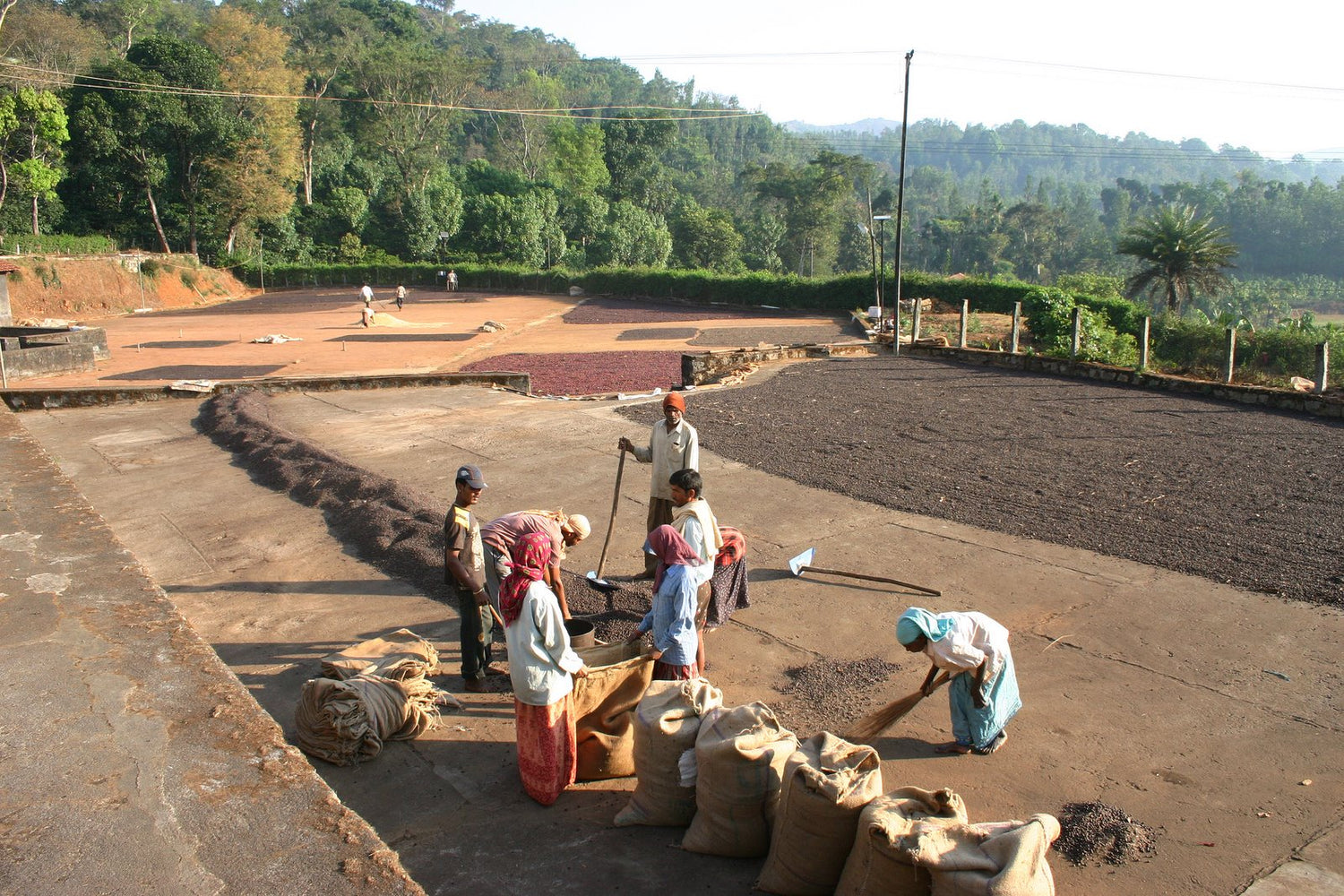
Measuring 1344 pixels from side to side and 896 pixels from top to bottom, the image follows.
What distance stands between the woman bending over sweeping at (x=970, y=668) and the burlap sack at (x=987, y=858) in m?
1.62

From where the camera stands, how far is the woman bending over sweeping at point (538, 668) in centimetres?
493

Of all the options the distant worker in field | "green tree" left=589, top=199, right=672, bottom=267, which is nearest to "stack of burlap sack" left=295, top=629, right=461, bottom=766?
the distant worker in field

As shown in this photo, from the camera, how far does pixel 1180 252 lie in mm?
36312

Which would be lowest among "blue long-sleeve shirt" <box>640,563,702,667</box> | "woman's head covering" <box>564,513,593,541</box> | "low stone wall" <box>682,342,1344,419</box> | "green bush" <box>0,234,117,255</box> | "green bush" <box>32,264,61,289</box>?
"blue long-sleeve shirt" <box>640,563,702,667</box>

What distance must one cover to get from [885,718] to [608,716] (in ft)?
5.00

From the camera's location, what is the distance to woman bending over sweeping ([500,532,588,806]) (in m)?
4.93

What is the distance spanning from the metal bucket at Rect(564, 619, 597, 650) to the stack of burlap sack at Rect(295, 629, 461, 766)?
0.84 m

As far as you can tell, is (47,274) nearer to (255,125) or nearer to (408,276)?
(408,276)

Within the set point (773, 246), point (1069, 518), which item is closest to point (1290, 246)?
point (773, 246)

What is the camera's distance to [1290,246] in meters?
111

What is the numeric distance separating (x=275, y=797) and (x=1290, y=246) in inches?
5119

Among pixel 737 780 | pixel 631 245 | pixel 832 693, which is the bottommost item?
pixel 832 693

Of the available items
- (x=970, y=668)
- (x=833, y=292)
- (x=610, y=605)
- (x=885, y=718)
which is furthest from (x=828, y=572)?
(x=833, y=292)

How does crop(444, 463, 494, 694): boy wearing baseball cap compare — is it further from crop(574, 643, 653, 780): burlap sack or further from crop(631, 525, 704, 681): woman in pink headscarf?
crop(631, 525, 704, 681): woman in pink headscarf
